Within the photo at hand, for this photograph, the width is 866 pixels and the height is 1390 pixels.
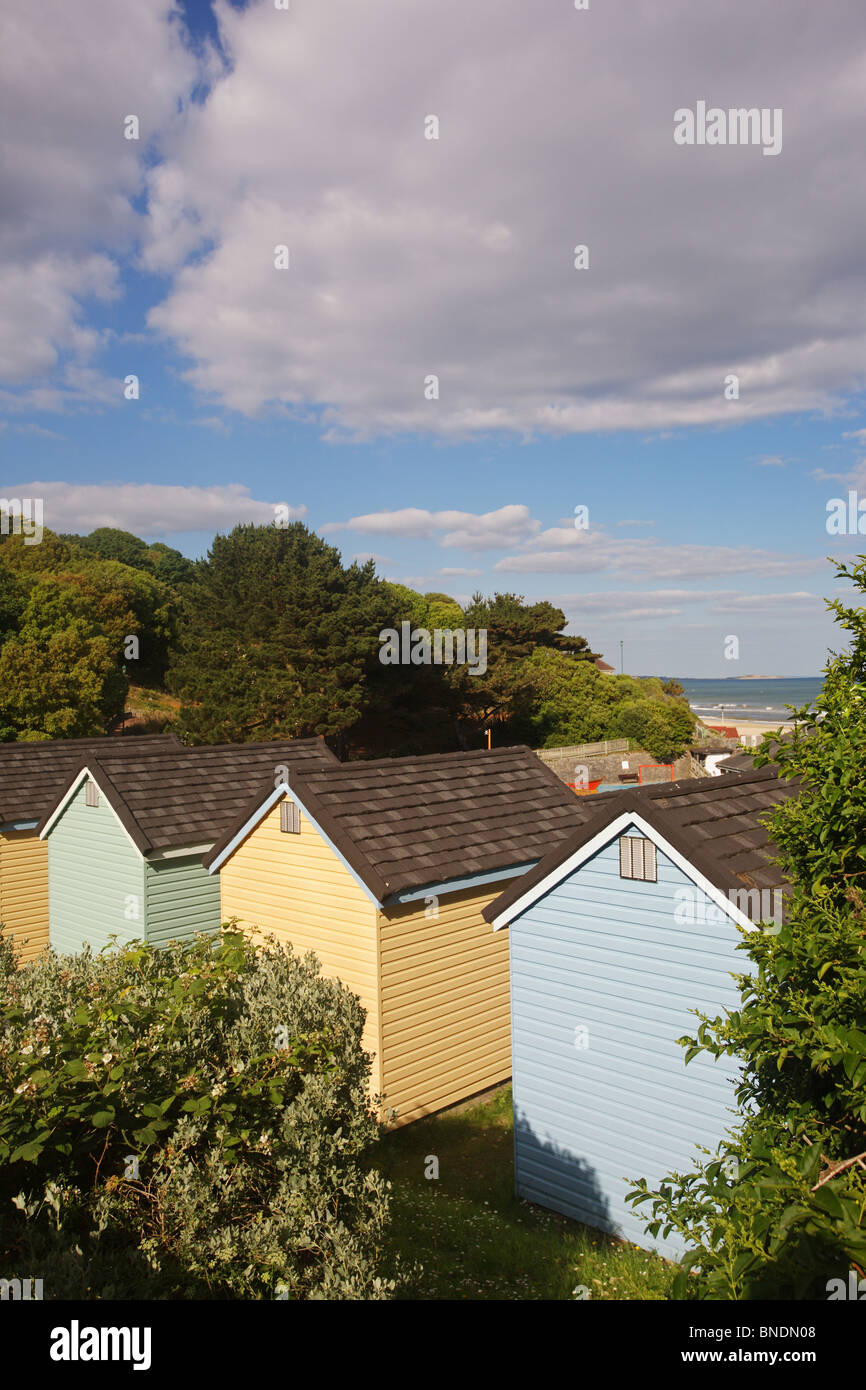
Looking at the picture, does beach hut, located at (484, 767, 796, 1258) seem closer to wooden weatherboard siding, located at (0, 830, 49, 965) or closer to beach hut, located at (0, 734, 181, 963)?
beach hut, located at (0, 734, 181, 963)

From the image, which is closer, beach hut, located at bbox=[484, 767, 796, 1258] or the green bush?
the green bush

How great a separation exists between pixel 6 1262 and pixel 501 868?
31.4 feet

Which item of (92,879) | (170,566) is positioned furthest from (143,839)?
(170,566)

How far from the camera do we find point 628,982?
29.8 feet

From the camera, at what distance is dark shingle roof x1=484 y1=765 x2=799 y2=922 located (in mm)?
8273

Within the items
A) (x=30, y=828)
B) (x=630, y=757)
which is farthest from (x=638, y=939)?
(x=630, y=757)

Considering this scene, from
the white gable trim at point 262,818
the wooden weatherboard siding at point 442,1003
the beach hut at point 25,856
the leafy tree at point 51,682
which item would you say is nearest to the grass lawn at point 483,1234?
the wooden weatherboard siding at point 442,1003

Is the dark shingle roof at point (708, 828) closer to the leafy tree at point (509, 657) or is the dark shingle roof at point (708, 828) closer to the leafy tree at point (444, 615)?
the leafy tree at point (509, 657)

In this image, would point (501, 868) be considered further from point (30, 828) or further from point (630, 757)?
point (630, 757)

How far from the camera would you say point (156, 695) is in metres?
68.6

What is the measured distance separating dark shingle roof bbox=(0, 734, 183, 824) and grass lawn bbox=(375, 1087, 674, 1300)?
9894 millimetres

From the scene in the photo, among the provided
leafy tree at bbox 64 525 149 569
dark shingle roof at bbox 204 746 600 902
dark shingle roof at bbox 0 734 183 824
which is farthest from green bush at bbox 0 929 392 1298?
leafy tree at bbox 64 525 149 569

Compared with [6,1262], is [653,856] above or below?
above
